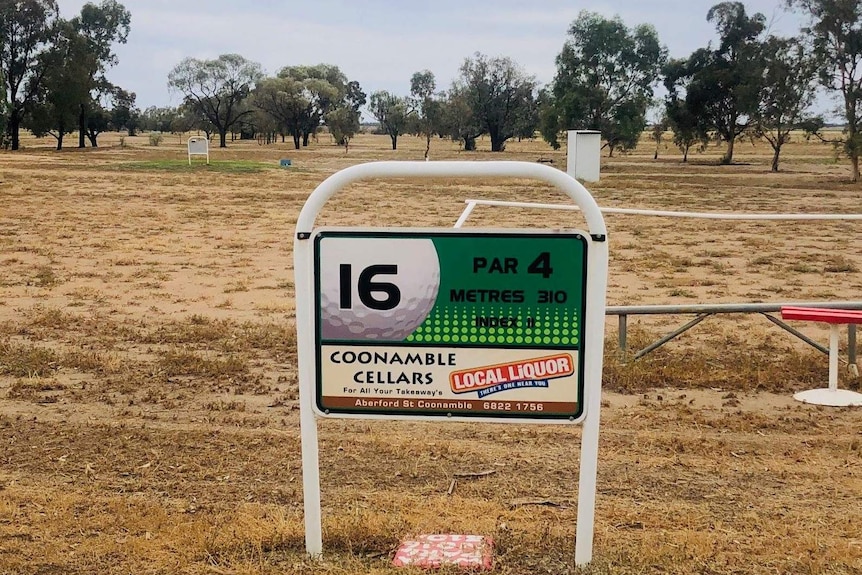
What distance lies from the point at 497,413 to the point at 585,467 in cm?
33

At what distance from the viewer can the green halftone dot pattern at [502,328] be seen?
295 centimetres

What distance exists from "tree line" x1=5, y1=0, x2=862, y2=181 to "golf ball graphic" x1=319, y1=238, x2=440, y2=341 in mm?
31876

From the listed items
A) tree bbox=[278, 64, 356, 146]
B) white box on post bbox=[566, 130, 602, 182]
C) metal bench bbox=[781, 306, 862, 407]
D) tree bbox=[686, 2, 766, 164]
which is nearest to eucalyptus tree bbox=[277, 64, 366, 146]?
tree bbox=[278, 64, 356, 146]

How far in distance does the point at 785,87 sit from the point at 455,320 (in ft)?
127

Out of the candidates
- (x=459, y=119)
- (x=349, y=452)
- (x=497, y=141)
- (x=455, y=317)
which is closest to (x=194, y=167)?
(x=459, y=119)

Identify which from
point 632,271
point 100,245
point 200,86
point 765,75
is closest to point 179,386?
point 632,271

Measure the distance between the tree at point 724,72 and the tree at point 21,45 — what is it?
118 feet

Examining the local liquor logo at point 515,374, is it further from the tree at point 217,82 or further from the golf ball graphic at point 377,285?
the tree at point 217,82

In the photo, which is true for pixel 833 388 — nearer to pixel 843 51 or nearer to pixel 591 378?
pixel 591 378

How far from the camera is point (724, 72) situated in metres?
50.3

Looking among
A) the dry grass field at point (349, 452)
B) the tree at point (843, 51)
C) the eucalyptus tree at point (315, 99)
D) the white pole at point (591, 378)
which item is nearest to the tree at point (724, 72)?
the tree at point (843, 51)

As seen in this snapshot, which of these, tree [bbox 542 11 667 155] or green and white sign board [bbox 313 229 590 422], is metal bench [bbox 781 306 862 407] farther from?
tree [bbox 542 11 667 155]

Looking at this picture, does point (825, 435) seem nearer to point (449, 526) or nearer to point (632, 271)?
point (449, 526)

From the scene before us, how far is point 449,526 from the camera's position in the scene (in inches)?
145
